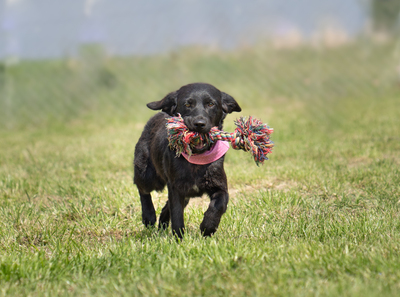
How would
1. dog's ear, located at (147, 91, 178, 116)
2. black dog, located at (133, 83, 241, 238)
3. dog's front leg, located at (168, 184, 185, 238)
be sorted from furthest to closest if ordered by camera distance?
dog's ear, located at (147, 91, 178, 116), dog's front leg, located at (168, 184, 185, 238), black dog, located at (133, 83, 241, 238)

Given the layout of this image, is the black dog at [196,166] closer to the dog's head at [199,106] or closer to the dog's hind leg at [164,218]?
the dog's head at [199,106]

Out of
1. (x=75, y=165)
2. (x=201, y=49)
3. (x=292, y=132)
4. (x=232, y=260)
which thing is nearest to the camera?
(x=232, y=260)

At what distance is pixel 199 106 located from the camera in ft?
11.1

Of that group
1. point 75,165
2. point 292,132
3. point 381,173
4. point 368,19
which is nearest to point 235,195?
point 381,173

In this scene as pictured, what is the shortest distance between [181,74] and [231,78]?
1497 millimetres

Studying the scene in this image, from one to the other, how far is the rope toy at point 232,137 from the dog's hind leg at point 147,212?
0.91 meters

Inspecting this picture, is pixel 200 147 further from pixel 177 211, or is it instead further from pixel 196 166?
pixel 177 211

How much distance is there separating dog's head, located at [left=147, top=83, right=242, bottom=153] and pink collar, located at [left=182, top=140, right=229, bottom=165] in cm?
5

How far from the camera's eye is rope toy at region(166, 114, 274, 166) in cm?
313

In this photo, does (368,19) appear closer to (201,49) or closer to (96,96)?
Answer: (201,49)

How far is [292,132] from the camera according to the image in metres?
8.29

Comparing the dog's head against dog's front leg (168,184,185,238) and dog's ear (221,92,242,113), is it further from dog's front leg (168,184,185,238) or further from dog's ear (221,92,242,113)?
dog's front leg (168,184,185,238)

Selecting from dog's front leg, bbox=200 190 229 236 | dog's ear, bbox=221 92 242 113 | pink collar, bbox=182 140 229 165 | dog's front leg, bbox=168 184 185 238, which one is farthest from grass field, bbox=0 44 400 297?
dog's ear, bbox=221 92 242 113

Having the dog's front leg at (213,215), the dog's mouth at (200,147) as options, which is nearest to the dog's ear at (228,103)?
the dog's mouth at (200,147)
